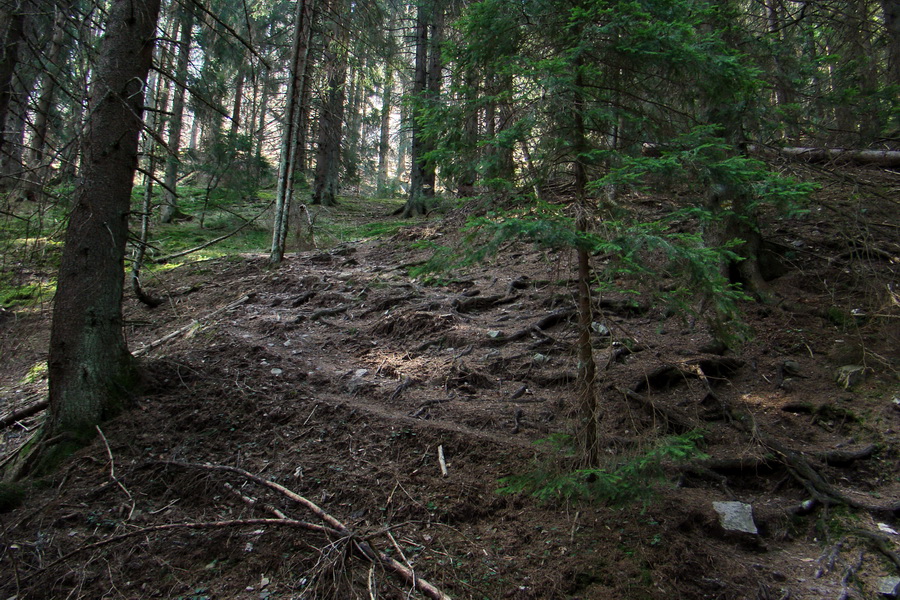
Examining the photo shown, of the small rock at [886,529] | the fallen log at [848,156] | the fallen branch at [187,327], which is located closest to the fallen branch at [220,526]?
the fallen branch at [187,327]

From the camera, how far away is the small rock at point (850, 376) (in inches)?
211

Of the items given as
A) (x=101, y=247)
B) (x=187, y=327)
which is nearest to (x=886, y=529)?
(x=101, y=247)

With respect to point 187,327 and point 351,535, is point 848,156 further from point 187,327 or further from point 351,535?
point 187,327

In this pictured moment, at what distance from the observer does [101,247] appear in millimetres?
4703

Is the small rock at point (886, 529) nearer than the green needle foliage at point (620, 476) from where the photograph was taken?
No

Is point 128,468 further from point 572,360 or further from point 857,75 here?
point 857,75

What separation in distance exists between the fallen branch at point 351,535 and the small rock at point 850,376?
506 centimetres

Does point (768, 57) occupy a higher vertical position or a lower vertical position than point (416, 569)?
higher

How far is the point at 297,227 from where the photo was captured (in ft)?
44.8

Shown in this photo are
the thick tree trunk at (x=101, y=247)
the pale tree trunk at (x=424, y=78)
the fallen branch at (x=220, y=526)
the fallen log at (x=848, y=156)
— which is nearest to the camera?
the fallen branch at (x=220, y=526)

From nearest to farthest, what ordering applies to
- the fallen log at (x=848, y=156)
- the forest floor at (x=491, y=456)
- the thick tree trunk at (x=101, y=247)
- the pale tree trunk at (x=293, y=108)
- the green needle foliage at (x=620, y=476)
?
the green needle foliage at (x=620, y=476), the forest floor at (x=491, y=456), the thick tree trunk at (x=101, y=247), the fallen log at (x=848, y=156), the pale tree trunk at (x=293, y=108)

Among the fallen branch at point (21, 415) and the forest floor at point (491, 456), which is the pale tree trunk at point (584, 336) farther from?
the fallen branch at point (21, 415)

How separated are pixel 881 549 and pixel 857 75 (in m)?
6.35

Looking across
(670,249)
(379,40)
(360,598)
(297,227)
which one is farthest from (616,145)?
(297,227)
